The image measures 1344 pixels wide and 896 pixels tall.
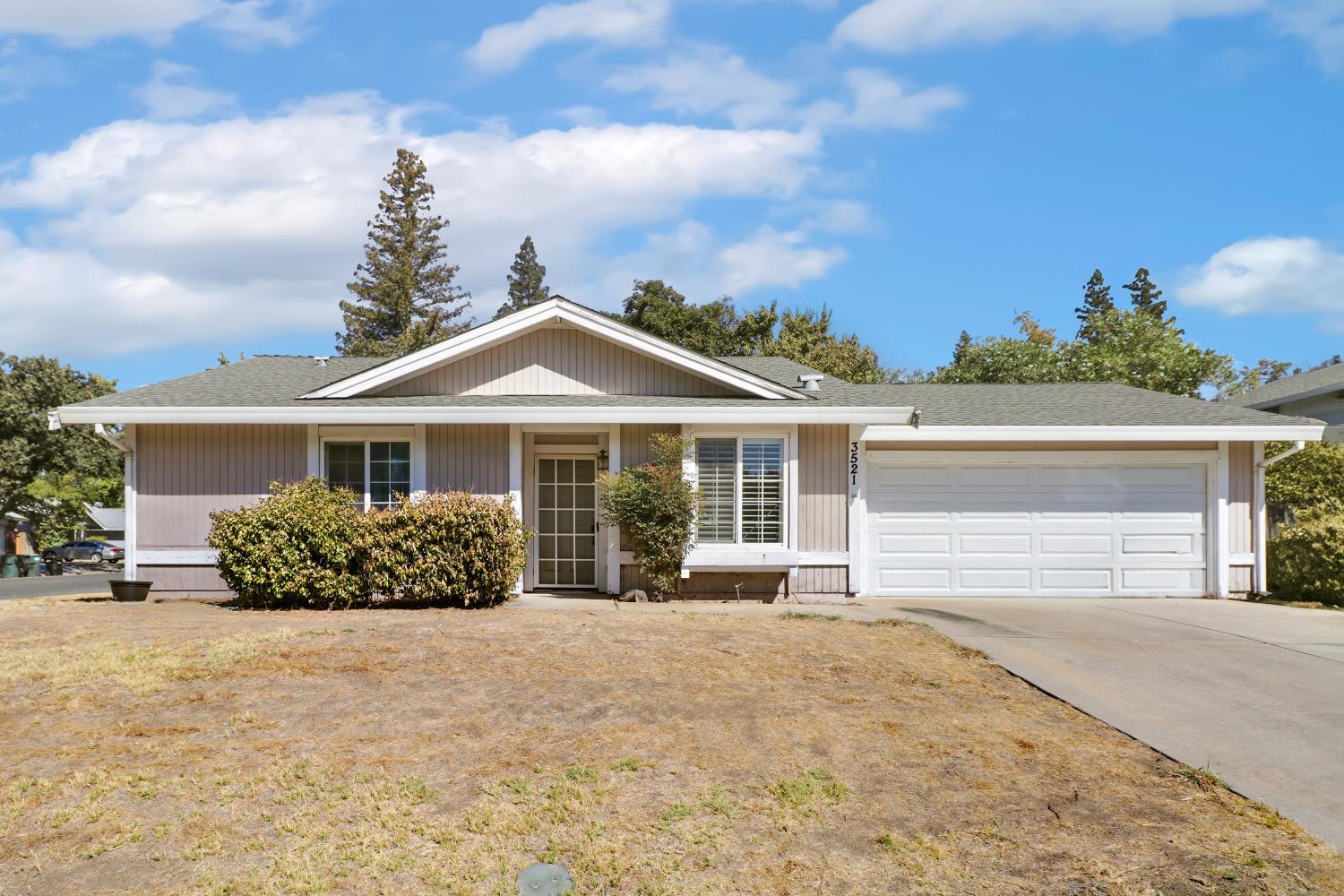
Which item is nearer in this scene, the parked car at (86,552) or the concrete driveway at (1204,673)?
the concrete driveway at (1204,673)

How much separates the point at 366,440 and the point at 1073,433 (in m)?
10.2

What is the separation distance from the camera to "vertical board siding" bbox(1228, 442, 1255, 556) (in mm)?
13930

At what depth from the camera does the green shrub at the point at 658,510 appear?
40.8 feet

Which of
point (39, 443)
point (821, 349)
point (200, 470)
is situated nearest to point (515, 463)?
point (200, 470)

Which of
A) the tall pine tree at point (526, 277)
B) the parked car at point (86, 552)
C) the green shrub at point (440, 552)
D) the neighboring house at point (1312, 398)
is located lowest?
the parked car at point (86, 552)

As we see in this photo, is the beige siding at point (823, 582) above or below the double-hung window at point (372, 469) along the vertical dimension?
below

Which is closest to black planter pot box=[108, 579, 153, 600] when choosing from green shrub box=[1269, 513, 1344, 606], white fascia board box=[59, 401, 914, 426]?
white fascia board box=[59, 401, 914, 426]

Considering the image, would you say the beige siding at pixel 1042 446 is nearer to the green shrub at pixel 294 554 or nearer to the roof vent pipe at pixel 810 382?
the roof vent pipe at pixel 810 382

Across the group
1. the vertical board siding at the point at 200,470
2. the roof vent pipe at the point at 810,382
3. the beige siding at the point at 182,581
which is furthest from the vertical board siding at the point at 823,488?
the beige siding at the point at 182,581

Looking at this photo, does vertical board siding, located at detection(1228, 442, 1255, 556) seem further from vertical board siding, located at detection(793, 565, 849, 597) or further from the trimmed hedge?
the trimmed hedge

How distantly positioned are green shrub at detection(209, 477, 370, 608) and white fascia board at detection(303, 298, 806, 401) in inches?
81.7

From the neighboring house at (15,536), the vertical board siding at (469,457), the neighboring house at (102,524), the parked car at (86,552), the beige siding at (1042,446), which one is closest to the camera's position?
the vertical board siding at (469,457)

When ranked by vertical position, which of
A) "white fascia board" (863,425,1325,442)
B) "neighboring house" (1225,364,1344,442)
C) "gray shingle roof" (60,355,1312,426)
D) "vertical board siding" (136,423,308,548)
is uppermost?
"neighboring house" (1225,364,1344,442)

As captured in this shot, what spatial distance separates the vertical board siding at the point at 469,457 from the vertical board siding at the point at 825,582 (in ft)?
14.9
